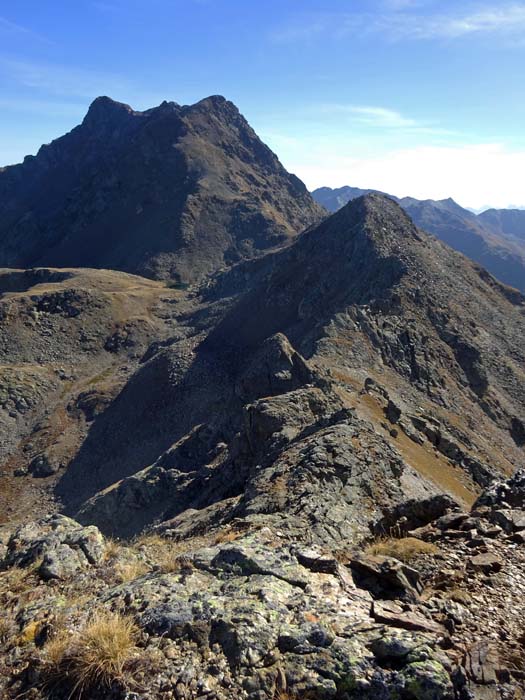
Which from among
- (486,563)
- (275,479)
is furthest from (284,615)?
(275,479)

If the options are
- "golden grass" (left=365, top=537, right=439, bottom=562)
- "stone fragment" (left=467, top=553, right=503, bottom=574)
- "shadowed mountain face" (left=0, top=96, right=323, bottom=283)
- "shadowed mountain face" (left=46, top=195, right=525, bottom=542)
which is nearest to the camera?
"stone fragment" (left=467, top=553, right=503, bottom=574)

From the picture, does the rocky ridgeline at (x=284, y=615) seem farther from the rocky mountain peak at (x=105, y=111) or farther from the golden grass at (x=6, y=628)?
the rocky mountain peak at (x=105, y=111)

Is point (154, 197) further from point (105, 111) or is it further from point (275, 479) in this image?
point (275, 479)

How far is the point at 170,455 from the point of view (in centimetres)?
3831

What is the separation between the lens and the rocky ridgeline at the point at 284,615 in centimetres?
714

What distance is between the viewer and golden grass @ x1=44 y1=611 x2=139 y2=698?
22.9 ft

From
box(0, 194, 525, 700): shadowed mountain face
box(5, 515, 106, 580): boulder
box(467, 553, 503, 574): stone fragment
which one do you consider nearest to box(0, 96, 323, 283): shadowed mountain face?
box(0, 194, 525, 700): shadowed mountain face

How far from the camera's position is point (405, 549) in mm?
10734

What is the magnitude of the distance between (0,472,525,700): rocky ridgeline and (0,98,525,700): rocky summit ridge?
0.13ft

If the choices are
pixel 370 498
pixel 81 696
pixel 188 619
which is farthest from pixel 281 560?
pixel 370 498

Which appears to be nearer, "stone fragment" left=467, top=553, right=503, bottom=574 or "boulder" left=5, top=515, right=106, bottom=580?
"stone fragment" left=467, top=553, right=503, bottom=574

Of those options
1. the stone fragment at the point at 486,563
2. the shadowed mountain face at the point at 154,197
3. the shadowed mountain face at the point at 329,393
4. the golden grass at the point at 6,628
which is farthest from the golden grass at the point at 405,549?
the shadowed mountain face at the point at 154,197

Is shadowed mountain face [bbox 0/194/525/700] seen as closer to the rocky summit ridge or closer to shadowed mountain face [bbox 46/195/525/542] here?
the rocky summit ridge

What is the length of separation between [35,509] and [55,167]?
159698 mm
